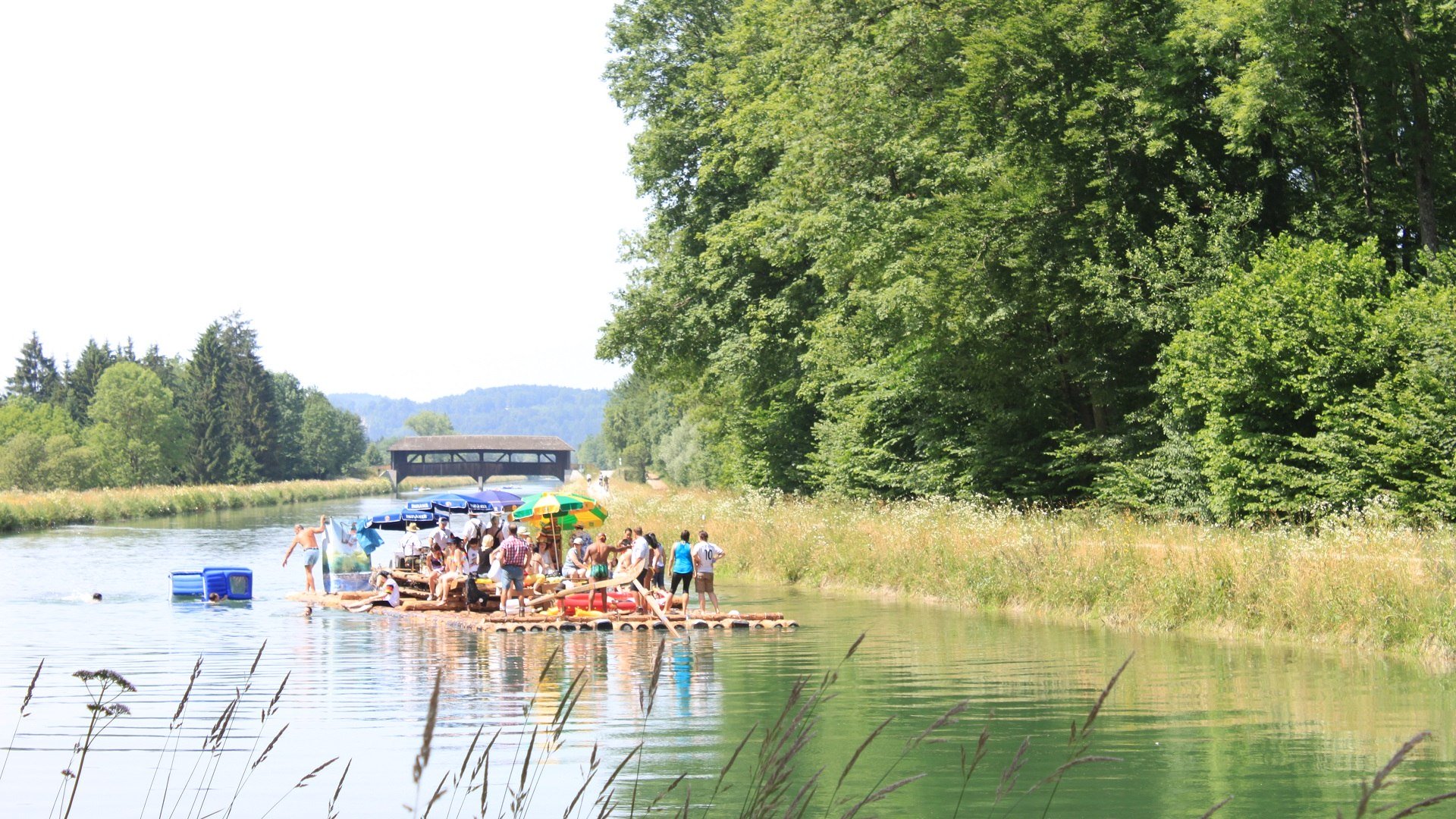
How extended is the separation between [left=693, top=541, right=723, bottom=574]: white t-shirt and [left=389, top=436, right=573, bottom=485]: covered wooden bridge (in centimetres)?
10798

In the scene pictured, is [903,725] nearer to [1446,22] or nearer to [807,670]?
[807,670]

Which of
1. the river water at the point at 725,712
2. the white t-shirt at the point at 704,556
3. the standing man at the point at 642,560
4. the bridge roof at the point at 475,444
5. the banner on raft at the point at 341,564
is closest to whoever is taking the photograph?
the river water at the point at 725,712

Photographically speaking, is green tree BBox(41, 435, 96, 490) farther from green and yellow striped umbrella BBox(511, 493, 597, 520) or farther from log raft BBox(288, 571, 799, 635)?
log raft BBox(288, 571, 799, 635)

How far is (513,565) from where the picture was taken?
83.9 feet

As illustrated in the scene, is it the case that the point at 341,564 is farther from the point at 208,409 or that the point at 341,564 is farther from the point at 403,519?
the point at 208,409

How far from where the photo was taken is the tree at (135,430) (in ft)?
368

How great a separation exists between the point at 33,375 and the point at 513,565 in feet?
434

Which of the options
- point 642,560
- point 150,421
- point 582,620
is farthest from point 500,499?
point 150,421

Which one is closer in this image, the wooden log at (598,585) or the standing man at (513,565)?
the wooden log at (598,585)

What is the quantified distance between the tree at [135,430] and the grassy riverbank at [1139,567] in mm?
90219

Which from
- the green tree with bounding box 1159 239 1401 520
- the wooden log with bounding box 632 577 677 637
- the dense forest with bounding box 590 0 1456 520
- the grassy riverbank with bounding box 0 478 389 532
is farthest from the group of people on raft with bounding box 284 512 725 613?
the grassy riverbank with bounding box 0 478 389 532

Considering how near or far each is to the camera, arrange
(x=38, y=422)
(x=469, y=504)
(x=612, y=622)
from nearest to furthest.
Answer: (x=612, y=622) < (x=469, y=504) < (x=38, y=422)

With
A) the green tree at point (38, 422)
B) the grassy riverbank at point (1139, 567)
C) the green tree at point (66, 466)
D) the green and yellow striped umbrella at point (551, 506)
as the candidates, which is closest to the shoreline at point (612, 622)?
the grassy riverbank at point (1139, 567)

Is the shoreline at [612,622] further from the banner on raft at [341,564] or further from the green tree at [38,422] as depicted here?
the green tree at [38,422]
